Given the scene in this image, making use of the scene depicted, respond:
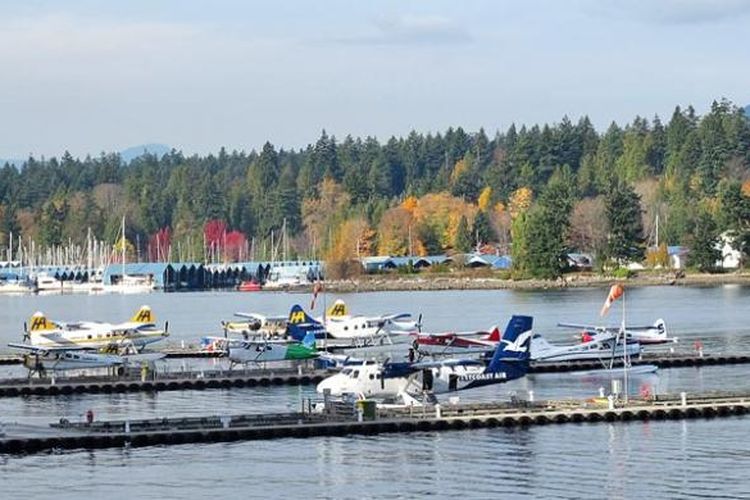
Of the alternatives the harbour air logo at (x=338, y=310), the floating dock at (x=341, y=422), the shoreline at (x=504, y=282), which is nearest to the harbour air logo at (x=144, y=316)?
the harbour air logo at (x=338, y=310)

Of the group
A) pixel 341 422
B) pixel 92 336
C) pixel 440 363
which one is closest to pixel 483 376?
pixel 440 363

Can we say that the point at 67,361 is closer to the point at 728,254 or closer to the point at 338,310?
the point at 338,310

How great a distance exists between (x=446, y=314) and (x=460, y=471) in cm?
8693

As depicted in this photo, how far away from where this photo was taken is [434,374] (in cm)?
6112

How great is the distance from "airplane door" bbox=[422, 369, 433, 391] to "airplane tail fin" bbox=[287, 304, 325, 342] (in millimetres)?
25579

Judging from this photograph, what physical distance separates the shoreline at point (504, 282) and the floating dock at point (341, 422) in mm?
109921

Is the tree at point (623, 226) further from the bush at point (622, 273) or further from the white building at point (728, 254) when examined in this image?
the white building at point (728, 254)

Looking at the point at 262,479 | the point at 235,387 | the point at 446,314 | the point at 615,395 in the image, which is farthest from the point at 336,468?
the point at 446,314

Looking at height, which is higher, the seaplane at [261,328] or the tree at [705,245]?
the tree at [705,245]

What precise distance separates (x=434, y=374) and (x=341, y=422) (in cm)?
647

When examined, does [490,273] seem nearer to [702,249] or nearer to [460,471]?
[702,249]

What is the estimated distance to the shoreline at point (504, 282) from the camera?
17012 centimetres

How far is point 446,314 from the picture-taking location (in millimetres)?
136000

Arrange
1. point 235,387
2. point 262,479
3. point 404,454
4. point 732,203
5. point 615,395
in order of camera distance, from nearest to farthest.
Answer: point 262,479 < point 404,454 < point 615,395 < point 235,387 < point 732,203
